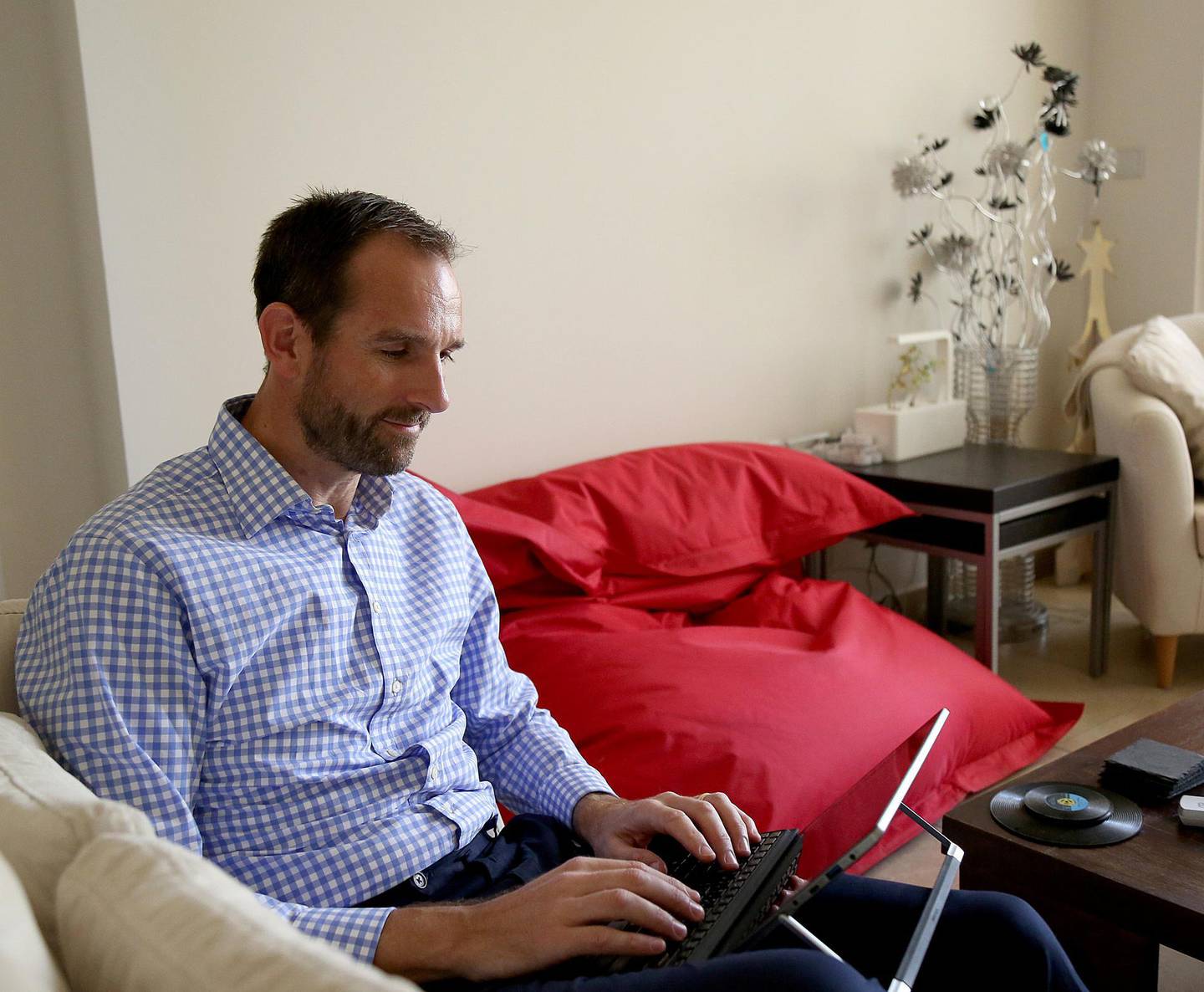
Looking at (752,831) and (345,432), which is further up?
(345,432)

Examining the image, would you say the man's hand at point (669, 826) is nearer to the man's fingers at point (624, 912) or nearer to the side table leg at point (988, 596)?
the man's fingers at point (624, 912)

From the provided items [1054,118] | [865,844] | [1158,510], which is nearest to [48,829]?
[865,844]

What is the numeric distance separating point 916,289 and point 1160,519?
95 centimetres

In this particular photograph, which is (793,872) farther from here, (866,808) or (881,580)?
(881,580)

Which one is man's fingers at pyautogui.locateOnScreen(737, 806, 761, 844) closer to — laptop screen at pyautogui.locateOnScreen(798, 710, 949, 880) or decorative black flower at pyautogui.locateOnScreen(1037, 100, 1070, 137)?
laptop screen at pyautogui.locateOnScreen(798, 710, 949, 880)

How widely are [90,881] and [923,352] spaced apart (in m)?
3.10

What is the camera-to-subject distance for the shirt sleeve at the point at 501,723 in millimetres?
1400

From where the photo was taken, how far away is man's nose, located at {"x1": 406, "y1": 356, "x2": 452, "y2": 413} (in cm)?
127

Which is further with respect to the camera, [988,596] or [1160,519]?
[1160,519]

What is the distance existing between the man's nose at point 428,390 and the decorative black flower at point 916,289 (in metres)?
2.37

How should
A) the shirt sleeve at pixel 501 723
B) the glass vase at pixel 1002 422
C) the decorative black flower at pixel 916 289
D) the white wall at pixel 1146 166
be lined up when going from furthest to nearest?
the white wall at pixel 1146 166 → the decorative black flower at pixel 916 289 → the glass vase at pixel 1002 422 → the shirt sleeve at pixel 501 723

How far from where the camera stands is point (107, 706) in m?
1.02

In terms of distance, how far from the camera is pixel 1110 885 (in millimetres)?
1316

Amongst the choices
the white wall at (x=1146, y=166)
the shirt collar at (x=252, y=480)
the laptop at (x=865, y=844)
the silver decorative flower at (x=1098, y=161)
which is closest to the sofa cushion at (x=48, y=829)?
the shirt collar at (x=252, y=480)
